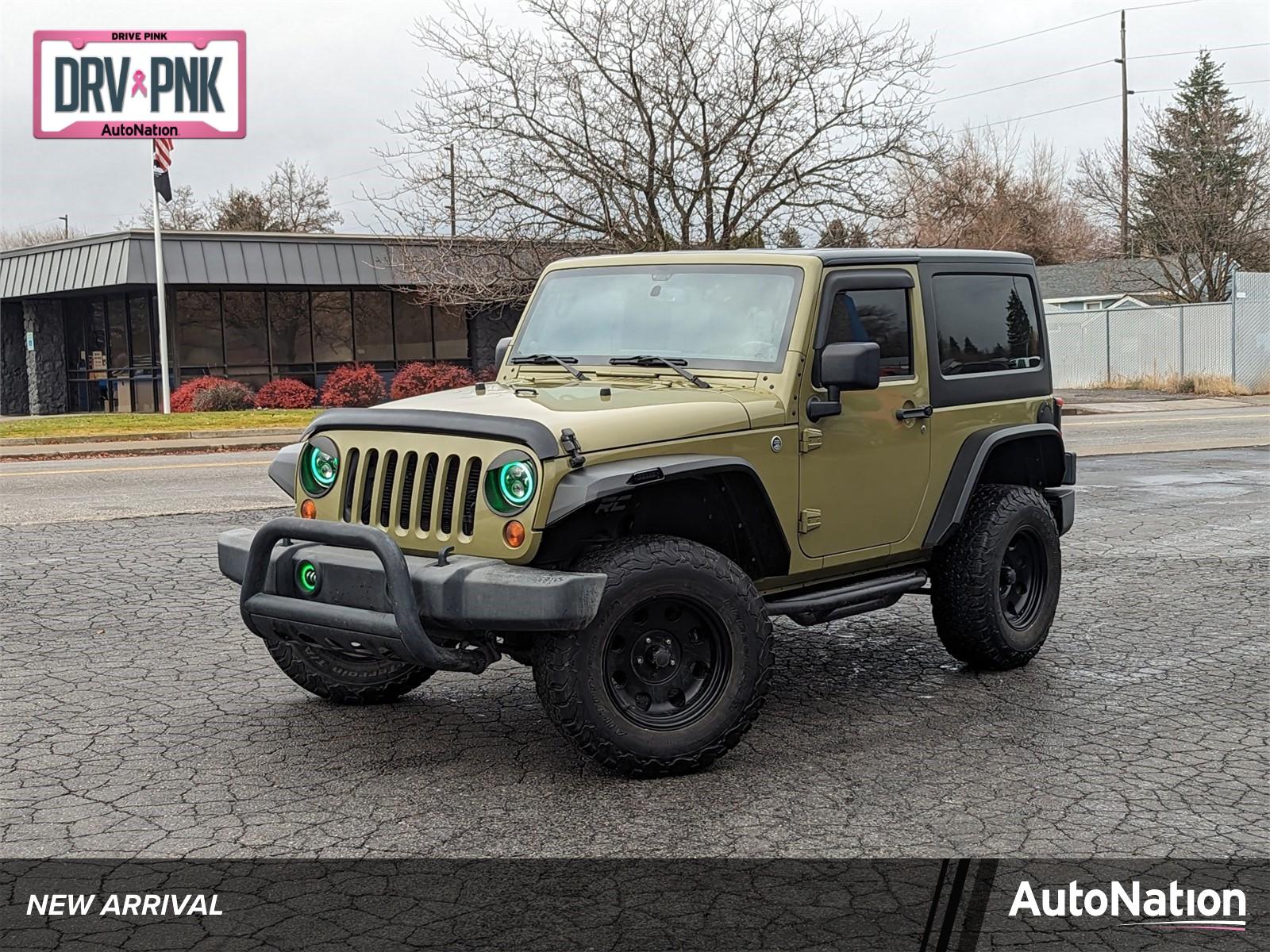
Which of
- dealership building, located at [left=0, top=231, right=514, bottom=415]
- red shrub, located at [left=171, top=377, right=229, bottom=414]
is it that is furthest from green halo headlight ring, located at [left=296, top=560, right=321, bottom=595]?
red shrub, located at [left=171, top=377, right=229, bottom=414]

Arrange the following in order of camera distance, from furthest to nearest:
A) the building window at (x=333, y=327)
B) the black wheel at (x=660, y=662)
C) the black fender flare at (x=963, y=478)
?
the building window at (x=333, y=327), the black fender flare at (x=963, y=478), the black wheel at (x=660, y=662)

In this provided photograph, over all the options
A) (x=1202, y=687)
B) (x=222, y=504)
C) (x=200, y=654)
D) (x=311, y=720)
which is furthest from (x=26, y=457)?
(x=1202, y=687)

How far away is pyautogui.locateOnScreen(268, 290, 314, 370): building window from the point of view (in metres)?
34.9

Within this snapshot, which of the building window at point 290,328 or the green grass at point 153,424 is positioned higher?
the building window at point 290,328

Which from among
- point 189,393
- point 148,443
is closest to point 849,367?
point 148,443

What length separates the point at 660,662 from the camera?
5164 millimetres

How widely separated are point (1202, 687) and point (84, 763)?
15.6 ft

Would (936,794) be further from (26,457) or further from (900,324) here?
(26,457)

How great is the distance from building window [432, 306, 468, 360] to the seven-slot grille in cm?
3188

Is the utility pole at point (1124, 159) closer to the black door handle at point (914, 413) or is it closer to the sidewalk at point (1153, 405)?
the sidewalk at point (1153, 405)

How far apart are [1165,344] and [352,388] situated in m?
19.6

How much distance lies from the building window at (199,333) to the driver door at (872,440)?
97.7 feet

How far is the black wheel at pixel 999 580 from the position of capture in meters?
6.51

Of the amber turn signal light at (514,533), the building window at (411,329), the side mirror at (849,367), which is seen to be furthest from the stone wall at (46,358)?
the amber turn signal light at (514,533)
